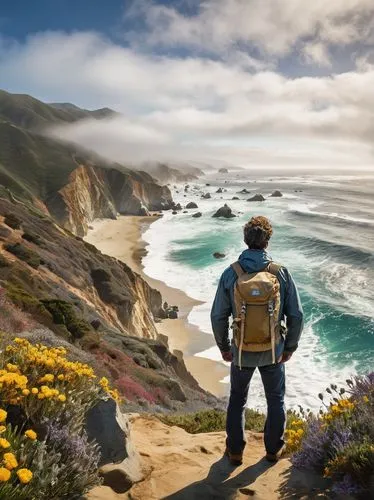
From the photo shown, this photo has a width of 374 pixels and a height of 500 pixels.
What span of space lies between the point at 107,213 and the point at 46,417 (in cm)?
7942

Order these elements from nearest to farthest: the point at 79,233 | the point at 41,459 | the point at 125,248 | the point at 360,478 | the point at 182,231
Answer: the point at 41,459
the point at 360,478
the point at 125,248
the point at 79,233
the point at 182,231

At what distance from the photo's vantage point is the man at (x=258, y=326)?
495 centimetres

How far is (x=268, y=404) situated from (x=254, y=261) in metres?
1.90

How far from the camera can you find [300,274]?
43219 mm

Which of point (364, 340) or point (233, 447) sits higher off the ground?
point (233, 447)

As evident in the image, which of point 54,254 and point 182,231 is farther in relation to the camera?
point 182,231

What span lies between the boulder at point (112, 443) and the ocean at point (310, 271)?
15.6 meters

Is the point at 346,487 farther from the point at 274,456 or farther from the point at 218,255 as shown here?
the point at 218,255

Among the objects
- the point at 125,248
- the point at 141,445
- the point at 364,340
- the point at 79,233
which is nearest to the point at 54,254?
the point at 364,340

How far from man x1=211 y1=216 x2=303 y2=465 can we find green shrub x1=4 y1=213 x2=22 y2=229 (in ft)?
83.3

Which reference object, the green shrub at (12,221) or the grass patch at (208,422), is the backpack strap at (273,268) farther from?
the green shrub at (12,221)

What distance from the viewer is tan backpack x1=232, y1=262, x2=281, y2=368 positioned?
4.89 meters

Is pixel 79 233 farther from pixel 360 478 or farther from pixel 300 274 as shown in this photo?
pixel 360 478

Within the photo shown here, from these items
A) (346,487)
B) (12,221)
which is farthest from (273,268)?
(12,221)
